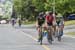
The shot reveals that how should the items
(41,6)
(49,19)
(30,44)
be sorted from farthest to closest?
(41,6), (49,19), (30,44)

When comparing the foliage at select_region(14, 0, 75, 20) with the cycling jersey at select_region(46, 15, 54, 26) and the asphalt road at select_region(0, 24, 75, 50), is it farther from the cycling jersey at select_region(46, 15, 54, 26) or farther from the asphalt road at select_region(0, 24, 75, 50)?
the cycling jersey at select_region(46, 15, 54, 26)

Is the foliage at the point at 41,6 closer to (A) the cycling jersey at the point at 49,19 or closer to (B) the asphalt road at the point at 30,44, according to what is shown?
(B) the asphalt road at the point at 30,44

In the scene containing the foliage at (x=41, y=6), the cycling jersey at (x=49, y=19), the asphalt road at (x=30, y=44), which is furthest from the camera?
the foliage at (x=41, y=6)

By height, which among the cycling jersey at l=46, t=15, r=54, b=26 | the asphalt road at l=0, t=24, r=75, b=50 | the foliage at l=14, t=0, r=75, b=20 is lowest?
the foliage at l=14, t=0, r=75, b=20

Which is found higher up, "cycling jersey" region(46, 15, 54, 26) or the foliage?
"cycling jersey" region(46, 15, 54, 26)

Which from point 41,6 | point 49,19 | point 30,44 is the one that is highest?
point 49,19

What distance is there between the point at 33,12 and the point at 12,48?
6952cm

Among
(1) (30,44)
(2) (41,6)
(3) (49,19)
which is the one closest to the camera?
(1) (30,44)

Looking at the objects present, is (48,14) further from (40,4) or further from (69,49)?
(40,4)

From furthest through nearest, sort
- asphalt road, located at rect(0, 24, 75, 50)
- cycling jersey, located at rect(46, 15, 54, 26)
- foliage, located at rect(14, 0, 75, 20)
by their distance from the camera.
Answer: foliage, located at rect(14, 0, 75, 20) → cycling jersey, located at rect(46, 15, 54, 26) → asphalt road, located at rect(0, 24, 75, 50)

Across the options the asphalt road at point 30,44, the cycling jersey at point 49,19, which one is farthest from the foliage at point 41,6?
the cycling jersey at point 49,19

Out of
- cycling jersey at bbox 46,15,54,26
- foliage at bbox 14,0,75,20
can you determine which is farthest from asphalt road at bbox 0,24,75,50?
foliage at bbox 14,0,75,20

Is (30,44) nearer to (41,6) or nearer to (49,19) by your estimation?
(49,19)

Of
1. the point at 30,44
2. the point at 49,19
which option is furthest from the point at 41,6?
the point at 30,44
